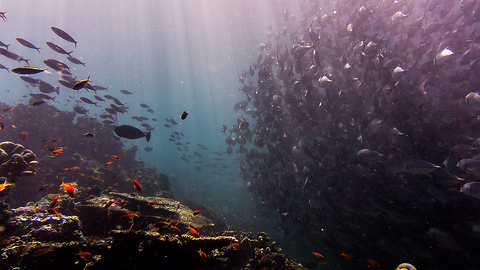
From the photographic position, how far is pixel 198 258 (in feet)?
7.49

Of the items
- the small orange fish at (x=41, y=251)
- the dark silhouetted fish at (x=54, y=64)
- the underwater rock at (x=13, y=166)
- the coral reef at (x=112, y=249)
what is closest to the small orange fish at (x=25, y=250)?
the coral reef at (x=112, y=249)

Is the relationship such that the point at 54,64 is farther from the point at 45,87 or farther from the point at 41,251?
the point at 41,251

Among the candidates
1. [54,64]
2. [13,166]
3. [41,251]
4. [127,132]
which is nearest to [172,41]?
[54,64]

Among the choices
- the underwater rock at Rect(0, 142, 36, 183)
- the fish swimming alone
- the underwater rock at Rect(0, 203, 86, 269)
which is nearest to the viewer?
the underwater rock at Rect(0, 203, 86, 269)

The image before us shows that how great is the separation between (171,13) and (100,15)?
593 inches

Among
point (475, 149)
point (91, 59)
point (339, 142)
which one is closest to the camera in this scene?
point (475, 149)

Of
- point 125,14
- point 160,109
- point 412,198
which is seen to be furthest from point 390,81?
point 160,109

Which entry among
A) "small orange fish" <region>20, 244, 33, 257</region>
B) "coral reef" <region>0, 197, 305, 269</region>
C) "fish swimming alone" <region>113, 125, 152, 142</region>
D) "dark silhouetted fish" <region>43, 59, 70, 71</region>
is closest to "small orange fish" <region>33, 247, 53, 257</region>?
"coral reef" <region>0, 197, 305, 269</region>

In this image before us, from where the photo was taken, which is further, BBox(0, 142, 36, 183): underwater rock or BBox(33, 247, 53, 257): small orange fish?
BBox(0, 142, 36, 183): underwater rock

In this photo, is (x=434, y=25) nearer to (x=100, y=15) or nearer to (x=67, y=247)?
(x=67, y=247)

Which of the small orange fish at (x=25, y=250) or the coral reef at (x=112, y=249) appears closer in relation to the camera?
the coral reef at (x=112, y=249)

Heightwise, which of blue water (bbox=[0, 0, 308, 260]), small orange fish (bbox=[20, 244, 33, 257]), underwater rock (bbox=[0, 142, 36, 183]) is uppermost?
blue water (bbox=[0, 0, 308, 260])

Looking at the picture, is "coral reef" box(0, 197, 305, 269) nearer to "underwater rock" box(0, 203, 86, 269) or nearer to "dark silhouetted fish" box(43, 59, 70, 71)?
"underwater rock" box(0, 203, 86, 269)

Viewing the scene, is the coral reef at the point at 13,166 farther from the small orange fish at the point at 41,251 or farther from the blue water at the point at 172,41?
the blue water at the point at 172,41
